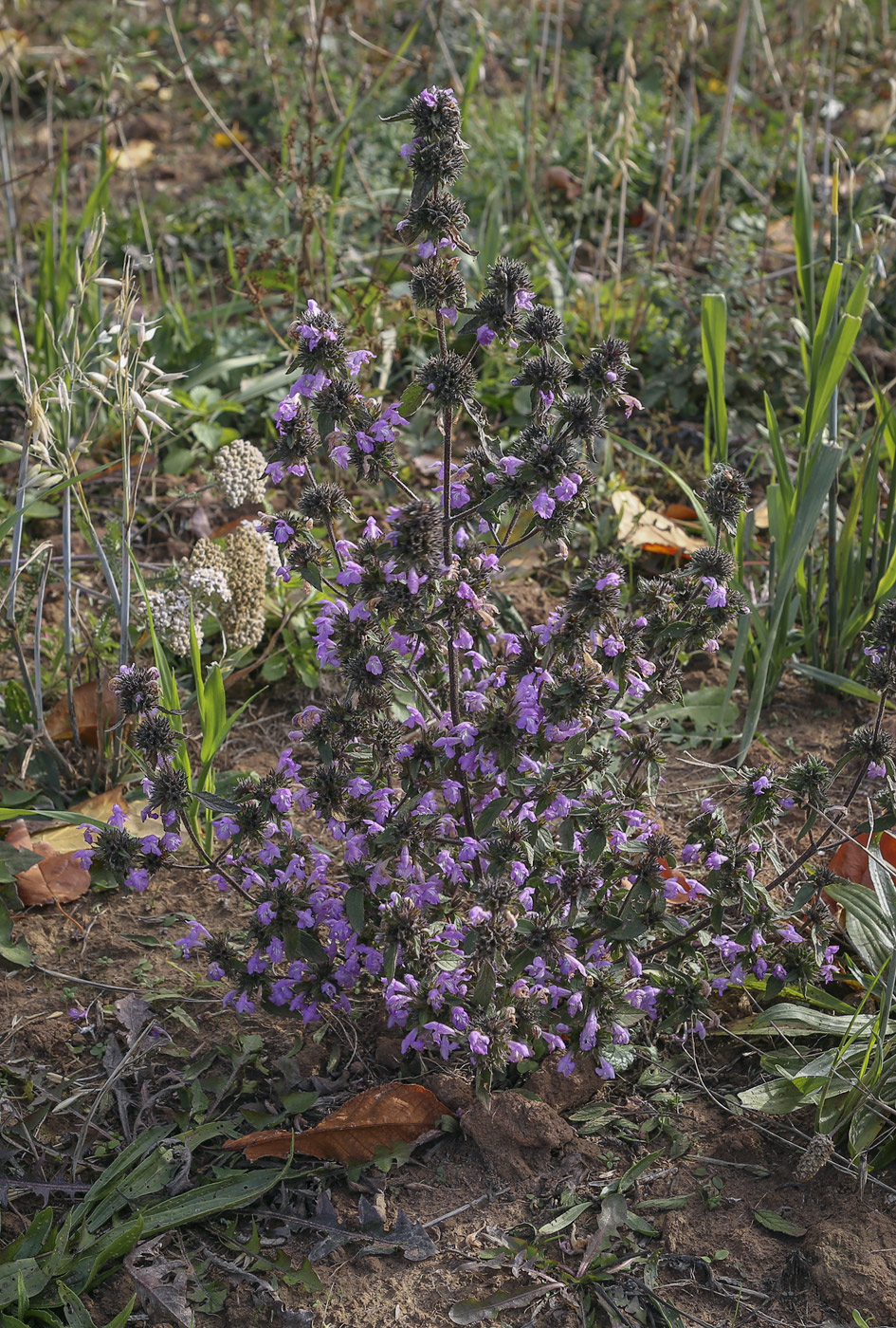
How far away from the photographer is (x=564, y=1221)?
1885 mm

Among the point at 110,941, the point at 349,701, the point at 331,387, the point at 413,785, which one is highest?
the point at 331,387

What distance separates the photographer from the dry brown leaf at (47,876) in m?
2.48

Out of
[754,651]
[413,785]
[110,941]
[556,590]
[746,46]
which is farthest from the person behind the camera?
[746,46]

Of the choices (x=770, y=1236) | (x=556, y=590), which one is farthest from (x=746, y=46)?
(x=770, y=1236)

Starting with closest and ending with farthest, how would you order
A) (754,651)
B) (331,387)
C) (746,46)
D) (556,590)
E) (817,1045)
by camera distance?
(331,387), (817,1045), (754,651), (556,590), (746,46)

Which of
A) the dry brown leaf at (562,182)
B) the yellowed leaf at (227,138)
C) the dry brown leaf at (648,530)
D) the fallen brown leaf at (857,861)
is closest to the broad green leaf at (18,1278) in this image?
the fallen brown leaf at (857,861)

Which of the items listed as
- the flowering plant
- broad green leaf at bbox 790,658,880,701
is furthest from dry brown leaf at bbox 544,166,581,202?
the flowering plant

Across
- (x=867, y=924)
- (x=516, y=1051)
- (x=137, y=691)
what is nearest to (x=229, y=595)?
(x=137, y=691)

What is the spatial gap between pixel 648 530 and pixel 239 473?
3.71 feet

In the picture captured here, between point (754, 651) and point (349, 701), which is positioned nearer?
point (349, 701)

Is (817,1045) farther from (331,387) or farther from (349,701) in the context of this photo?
(331,387)

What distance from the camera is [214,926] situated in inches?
97.3

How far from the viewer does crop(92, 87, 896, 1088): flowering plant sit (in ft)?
5.67

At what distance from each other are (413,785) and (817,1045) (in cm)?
91
